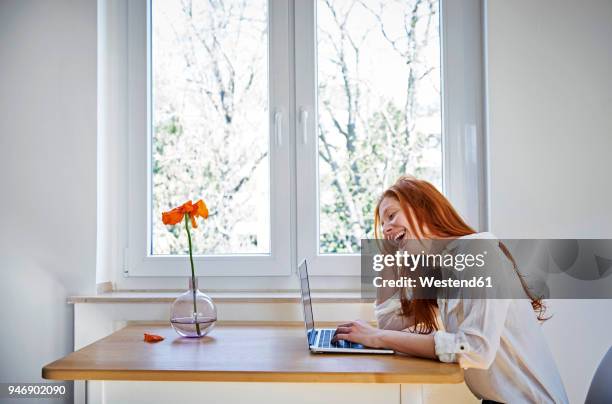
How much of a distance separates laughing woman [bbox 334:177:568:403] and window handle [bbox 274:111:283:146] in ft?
2.03

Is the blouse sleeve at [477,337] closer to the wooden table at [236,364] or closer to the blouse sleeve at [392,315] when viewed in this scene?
the wooden table at [236,364]

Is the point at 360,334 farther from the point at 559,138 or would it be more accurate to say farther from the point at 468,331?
the point at 559,138

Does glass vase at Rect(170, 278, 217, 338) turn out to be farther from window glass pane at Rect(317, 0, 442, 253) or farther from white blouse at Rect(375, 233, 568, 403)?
white blouse at Rect(375, 233, 568, 403)

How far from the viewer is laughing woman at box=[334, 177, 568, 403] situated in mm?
1342

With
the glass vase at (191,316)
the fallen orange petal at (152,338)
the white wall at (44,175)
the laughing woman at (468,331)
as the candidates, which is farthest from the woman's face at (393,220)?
the white wall at (44,175)

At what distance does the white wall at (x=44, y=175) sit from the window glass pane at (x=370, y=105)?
0.86 metres

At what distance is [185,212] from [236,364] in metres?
0.54

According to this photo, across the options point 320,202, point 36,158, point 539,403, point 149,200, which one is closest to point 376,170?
point 320,202

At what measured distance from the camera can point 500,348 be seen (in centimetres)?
143

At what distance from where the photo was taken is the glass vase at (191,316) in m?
1.74

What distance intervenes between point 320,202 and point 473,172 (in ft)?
1.87

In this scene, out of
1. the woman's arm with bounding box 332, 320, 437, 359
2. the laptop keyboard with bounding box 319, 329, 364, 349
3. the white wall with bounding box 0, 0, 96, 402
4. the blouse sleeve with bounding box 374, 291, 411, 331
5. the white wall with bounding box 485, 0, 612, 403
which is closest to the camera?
the woman's arm with bounding box 332, 320, 437, 359

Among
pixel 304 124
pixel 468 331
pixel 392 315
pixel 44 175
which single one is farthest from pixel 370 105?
pixel 44 175

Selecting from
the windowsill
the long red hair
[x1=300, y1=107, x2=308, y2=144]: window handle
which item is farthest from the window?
the long red hair
